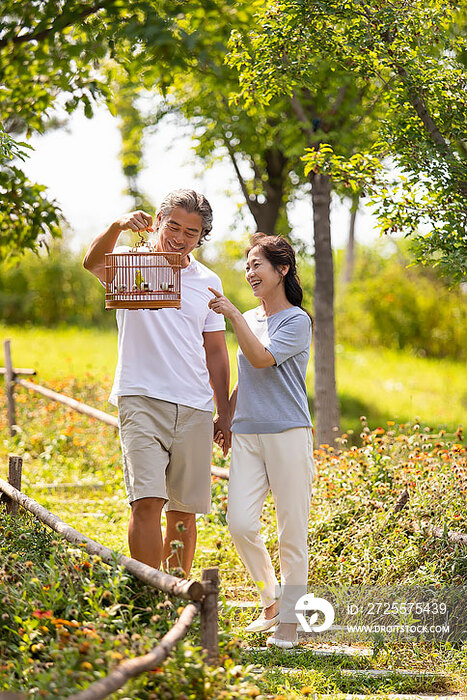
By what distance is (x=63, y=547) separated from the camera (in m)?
3.33

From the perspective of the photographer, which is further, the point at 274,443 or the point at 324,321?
the point at 324,321

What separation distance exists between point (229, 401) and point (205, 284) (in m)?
0.62

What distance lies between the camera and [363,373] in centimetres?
1456

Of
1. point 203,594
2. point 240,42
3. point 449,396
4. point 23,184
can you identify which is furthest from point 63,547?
point 449,396

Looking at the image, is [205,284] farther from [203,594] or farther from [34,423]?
[34,423]

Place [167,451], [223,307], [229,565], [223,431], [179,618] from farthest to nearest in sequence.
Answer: [229,565] → [223,431] → [167,451] → [223,307] → [179,618]

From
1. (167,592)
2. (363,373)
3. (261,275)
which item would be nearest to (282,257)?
(261,275)

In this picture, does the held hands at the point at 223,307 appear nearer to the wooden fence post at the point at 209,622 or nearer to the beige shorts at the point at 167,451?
the beige shorts at the point at 167,451

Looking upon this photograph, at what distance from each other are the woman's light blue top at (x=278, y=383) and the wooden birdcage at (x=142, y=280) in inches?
20.3

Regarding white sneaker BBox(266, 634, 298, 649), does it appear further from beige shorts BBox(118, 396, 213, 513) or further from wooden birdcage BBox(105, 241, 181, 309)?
wooden birdcage BBox(105, 241, 181, 309)

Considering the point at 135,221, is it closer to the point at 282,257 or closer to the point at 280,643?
the point at 282,257

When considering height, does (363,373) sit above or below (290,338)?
below

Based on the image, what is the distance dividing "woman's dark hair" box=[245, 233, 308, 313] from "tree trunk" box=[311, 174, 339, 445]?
379 centimetres

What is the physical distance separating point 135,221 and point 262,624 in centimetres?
193
